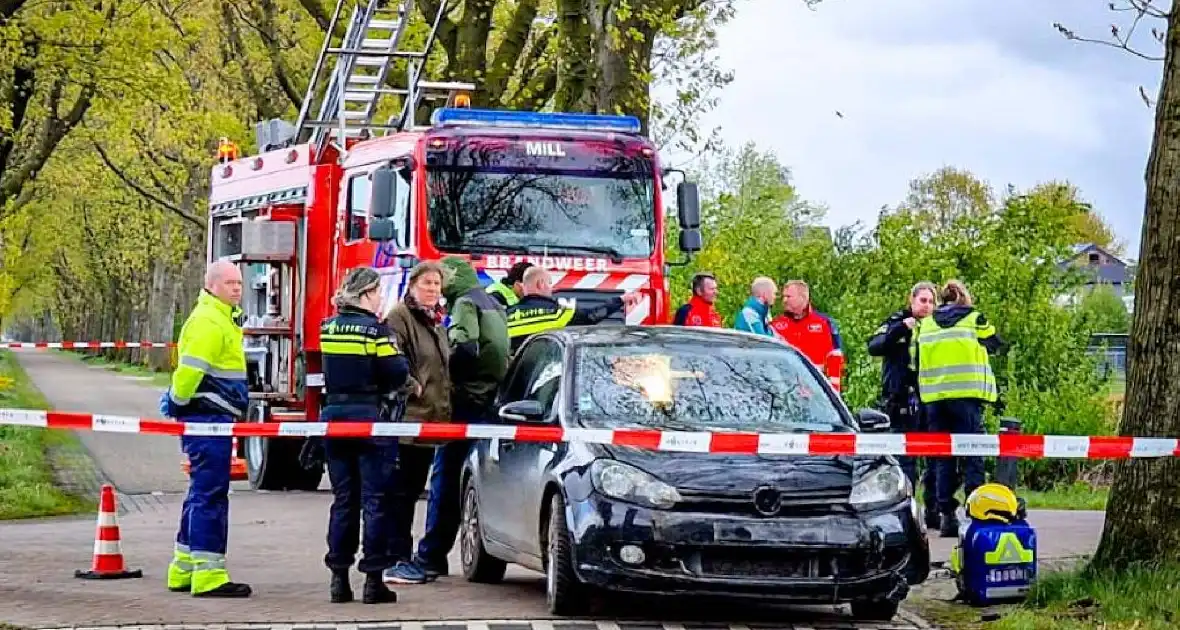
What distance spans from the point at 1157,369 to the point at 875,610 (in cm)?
195

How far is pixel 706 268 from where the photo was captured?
78.8 feet

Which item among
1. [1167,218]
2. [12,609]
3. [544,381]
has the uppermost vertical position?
[1167,218]

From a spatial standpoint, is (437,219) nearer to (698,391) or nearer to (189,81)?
(698,391)

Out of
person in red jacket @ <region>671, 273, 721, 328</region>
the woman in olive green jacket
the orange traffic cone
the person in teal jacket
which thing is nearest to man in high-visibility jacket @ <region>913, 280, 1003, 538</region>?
the person in teal jacket

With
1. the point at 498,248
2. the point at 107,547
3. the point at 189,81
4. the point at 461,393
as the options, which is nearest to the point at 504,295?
the point at 461,393

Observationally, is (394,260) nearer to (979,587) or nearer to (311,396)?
(311,396)

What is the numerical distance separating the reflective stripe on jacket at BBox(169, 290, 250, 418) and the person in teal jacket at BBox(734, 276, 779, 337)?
225 inches

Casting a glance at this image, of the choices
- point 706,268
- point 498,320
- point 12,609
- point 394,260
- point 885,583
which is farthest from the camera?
point 706,268

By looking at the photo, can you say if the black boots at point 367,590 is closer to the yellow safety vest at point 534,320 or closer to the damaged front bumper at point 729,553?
the damaged front bumper at point 729,553

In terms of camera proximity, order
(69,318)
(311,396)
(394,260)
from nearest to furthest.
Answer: (394,260) < (311,396) < (69,318)

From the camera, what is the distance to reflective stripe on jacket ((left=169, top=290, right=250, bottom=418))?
35.2 ft

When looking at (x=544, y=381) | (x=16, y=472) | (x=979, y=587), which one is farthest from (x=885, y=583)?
(x=16, y=472)

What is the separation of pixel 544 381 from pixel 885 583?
2427mm

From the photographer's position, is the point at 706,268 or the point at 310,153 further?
the point at 706,268
